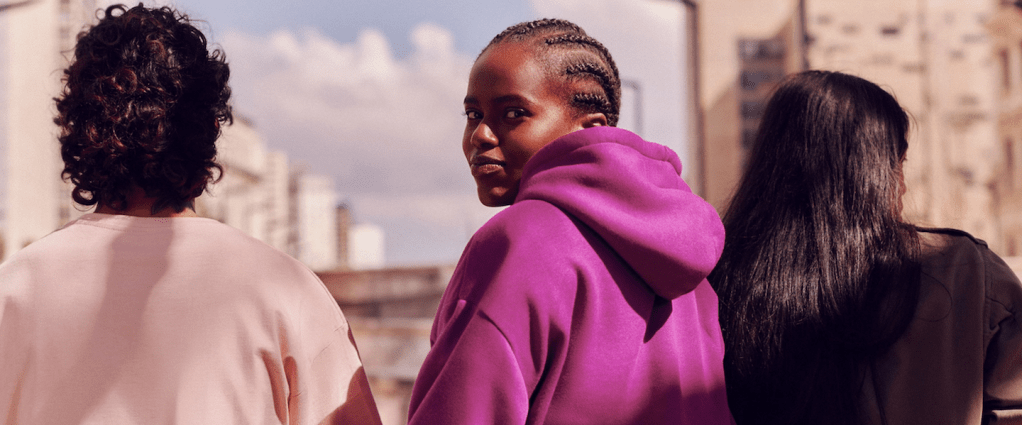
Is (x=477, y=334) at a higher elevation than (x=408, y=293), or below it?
higher

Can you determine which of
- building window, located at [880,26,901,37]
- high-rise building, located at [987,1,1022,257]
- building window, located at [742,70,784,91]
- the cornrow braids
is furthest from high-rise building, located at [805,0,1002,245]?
the cornrow braids

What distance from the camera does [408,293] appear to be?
51.5ft

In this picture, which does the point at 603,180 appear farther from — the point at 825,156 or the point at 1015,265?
the point at 1015,265

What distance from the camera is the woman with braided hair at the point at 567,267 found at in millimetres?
1183

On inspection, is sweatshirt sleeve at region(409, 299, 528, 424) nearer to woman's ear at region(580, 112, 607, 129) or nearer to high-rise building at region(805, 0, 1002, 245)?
woman's ear at region(580, 112, 607, 129)

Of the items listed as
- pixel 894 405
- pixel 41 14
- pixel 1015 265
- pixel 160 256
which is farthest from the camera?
pixel 41 14

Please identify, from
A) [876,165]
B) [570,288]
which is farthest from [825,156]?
[570,288]

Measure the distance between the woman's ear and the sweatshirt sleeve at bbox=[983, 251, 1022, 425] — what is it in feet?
3.03

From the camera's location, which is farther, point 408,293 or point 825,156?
point 408,293

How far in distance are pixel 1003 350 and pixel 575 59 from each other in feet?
3.60

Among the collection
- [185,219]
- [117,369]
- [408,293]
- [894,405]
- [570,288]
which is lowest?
[408,293]

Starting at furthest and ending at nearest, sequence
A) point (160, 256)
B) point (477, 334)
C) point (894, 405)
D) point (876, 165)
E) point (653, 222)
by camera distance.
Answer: point (876, 165) → point (894, 405) → point (160, 256) → point (653, 222) → point (477, 334)

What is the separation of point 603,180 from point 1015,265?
2890 mm

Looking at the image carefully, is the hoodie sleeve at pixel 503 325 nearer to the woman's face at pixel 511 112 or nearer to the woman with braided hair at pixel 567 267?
the woman with braided hair at pixel 567 267
